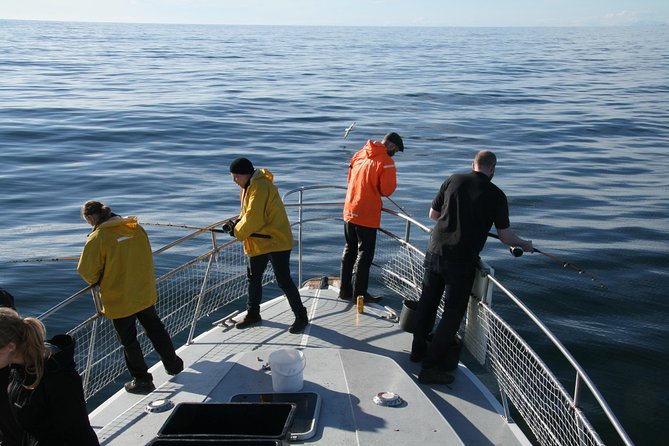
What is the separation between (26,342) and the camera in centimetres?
286

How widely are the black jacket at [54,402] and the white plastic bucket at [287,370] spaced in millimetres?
1897

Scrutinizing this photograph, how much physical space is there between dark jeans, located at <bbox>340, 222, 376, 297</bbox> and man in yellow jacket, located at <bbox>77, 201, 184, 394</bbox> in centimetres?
210

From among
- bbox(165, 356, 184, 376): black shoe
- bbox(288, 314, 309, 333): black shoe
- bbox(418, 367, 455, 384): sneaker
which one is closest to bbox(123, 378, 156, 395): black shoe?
bbox(165, 356, 184, 376): black shoe

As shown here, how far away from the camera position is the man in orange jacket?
6441 millimetres

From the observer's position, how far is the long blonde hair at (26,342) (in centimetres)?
283

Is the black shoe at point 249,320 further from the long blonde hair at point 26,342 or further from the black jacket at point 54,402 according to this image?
the long blonde hair at point 26,342

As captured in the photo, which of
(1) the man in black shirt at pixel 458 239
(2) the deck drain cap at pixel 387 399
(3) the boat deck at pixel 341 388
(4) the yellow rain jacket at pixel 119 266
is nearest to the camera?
(3) the boat deck at pixel 341 388

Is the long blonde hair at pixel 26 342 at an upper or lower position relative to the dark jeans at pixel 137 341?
upper

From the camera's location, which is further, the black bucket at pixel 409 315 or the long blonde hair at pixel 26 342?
the black bucket at pixel 409 315

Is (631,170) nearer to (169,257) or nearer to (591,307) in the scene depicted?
(591,307)

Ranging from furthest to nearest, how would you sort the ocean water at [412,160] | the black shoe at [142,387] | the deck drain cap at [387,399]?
the ocean water at [412,160] → the black shoe at [142,387] → the deck drain cap at [387,399]

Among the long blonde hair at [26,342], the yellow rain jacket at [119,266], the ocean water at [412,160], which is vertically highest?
the long blonde hair at [26,342]

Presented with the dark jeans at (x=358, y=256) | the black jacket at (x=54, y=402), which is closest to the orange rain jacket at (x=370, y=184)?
the dark jeans at (x=358, y=256)

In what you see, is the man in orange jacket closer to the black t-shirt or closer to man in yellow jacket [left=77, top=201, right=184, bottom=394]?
the black t-shirt
